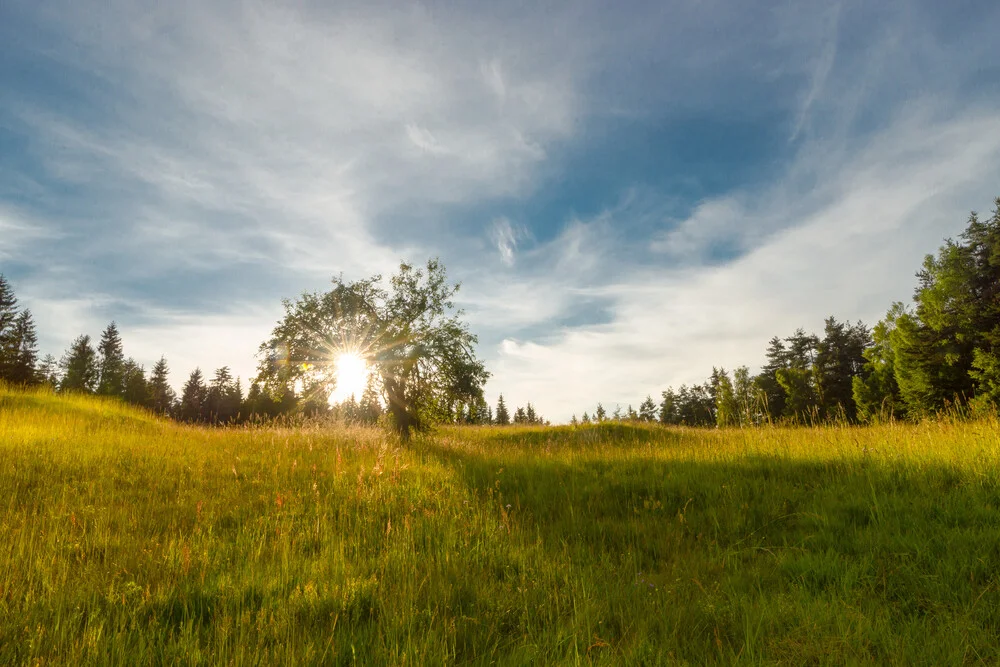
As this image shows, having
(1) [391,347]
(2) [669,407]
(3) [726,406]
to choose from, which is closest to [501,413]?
(2) [669,407]

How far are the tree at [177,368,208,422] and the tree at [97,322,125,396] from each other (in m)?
9.99

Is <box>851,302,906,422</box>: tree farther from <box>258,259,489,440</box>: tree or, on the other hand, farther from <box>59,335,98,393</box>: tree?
<box>59,335,98,393</box>: tree

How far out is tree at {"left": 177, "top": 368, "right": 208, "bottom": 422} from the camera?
2855 inches

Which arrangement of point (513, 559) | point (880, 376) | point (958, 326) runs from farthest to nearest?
point (880, 376) < point (958, 326) < point (513, 559)

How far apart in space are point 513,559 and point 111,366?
9037 centimetres

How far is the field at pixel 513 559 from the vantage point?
2.67 metres

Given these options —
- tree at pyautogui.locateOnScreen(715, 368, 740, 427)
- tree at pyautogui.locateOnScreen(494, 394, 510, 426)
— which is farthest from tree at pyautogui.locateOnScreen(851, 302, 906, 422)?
tree at pyautogui.locateOnScreen(494, 394, 510, 426)

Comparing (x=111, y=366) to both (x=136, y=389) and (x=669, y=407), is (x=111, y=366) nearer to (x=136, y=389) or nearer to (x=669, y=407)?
(x=136, y=389)

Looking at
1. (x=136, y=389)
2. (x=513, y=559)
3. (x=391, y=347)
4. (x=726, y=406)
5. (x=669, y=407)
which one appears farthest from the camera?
(x=669, y=407)

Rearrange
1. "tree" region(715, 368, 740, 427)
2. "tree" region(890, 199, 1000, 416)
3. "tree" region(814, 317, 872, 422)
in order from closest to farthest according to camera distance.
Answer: "tree" region(715, 368, 740, 427) → "tree" region(890, 199, 1000, 416) → "tree" region(814, 317, 872, 422)

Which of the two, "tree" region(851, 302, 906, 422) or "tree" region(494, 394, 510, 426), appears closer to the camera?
"tree" region(851, 302, 906, 422)

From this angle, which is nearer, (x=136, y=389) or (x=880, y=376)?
(x=880, y=376)

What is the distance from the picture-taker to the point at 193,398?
75.6m

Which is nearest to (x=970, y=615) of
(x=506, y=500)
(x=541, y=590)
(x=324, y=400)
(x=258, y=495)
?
(x=541, y=590)
